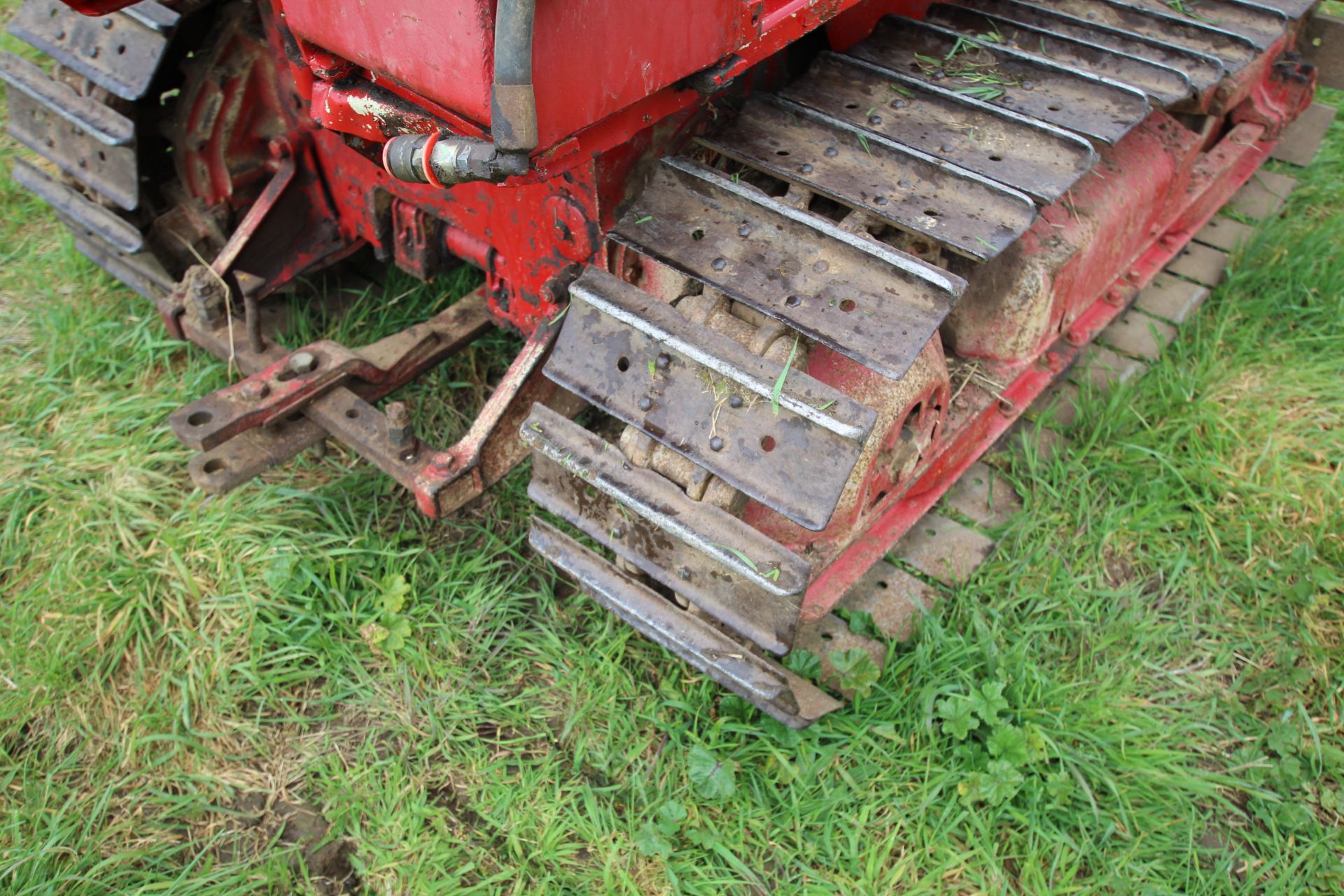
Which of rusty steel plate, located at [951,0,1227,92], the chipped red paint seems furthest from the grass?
rusty steel plate, located at [951,0,1227,92]

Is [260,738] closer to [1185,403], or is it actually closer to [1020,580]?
[1020,580]

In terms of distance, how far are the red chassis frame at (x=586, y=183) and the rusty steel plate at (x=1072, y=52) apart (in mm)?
157

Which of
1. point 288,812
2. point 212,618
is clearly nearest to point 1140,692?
point 288,812

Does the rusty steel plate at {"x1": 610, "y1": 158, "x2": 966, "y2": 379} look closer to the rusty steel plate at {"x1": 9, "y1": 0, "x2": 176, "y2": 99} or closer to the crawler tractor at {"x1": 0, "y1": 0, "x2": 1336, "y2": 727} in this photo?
the crawler tractor at {"x1": 0, "y1": 0, "x2": 1336, "y2": 727}

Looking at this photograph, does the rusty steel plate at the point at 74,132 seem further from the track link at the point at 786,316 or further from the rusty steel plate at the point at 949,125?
the rusty steel plate at the point at 949,125

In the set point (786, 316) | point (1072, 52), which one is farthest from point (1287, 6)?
point (786, 316)

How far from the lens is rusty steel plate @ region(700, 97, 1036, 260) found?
1889mm

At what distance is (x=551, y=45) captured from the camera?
1439mm

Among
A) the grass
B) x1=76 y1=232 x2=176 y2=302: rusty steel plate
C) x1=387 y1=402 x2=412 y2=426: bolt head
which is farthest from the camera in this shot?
x1=76 y1=232 x2=176 y2=302: rusty steel plate

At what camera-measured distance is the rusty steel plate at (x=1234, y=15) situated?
9.02 ft

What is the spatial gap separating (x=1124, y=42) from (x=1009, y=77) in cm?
45

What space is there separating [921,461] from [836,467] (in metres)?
0.63

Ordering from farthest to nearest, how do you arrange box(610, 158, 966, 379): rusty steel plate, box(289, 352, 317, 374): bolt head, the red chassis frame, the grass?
1. box(289, 352, 317, 374): bolt head
2. the grass
3. box(610, 158, 966, 379): rusty steel plate
4. the red chassis frame

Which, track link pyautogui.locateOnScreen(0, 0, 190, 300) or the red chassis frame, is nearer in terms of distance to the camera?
the red chassis frame
